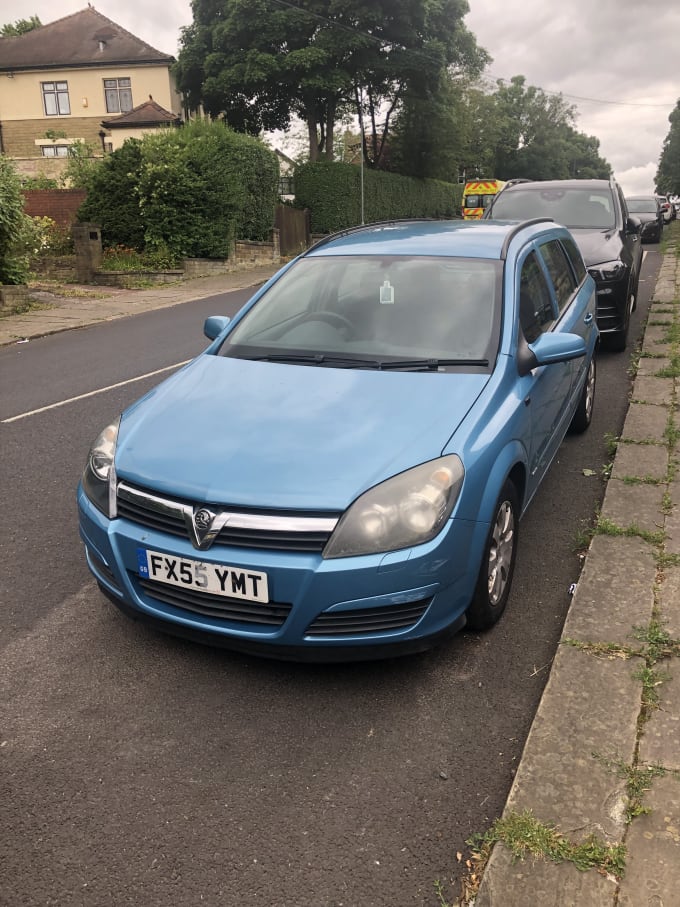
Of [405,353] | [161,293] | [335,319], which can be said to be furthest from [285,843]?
[161,293]

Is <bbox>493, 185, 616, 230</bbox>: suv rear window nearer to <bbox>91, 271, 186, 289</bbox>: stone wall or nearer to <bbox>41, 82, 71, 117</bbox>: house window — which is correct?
<bbox>91, 271, 186, 289</bbox>: stone wall

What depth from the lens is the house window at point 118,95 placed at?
44688 mm

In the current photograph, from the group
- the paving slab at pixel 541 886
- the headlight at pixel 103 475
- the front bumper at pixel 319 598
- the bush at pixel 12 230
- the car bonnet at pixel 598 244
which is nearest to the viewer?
the paving slab at pixel 541 886

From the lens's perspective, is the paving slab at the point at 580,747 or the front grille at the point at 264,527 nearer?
the paving slab at the point at 580,747

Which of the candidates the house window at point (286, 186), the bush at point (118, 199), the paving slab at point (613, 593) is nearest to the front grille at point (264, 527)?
the paving slab at point (613, 593)

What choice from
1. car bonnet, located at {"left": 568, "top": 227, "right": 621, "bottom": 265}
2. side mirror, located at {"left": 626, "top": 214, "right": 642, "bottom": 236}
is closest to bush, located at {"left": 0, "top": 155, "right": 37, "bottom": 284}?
car bonnet, located at {"left": 568, "top": 227, "right": 621, "bottom": 265}

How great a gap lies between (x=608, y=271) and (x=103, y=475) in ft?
21.5

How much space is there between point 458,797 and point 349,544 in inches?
34.4

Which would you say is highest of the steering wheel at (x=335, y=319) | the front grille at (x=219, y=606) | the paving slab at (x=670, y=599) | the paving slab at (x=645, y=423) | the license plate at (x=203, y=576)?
the steering wheel at (x=335, y=319)

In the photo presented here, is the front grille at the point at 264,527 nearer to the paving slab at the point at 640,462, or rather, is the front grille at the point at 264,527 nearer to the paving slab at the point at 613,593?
→ the paving slab at the point at 613,593

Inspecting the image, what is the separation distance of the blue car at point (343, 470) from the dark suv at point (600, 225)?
173 inches

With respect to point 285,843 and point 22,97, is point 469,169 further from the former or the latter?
point 285,843

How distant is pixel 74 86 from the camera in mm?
45031

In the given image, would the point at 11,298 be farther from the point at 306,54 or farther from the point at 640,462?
the point at 306,54
